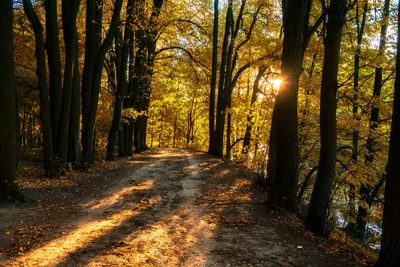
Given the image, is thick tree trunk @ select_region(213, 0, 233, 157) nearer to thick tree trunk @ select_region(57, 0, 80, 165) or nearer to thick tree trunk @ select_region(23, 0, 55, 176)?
thick tree trunk @ select_region(57, 0, 80, 165)

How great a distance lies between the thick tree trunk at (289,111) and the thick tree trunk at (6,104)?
6.18m

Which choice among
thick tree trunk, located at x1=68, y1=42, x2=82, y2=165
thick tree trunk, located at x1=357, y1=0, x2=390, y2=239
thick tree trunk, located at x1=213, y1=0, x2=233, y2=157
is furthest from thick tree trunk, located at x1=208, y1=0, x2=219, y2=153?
thick tree trunk, located at x1=68, y1=42, x2=82, y2=165

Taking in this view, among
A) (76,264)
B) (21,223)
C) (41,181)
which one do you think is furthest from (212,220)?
(41,181)

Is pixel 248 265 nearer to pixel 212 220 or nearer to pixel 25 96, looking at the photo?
pixel 212 220

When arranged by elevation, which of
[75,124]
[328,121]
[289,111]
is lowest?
[75,124]

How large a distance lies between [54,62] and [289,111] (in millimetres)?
7675

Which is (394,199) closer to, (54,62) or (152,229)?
(152,229)

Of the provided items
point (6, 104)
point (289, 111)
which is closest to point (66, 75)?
point (6, 104)

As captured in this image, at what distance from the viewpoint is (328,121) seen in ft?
Answer: 21.7

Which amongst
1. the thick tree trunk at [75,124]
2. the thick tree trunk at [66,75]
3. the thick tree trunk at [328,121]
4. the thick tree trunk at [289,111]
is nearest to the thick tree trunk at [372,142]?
the thick tree trunk at [289,111]

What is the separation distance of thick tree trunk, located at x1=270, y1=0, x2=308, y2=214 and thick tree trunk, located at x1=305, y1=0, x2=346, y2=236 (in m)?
0.87

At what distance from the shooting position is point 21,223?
588 centimetres

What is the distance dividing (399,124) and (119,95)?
1416 cm

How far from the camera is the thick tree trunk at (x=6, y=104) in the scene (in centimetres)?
667
